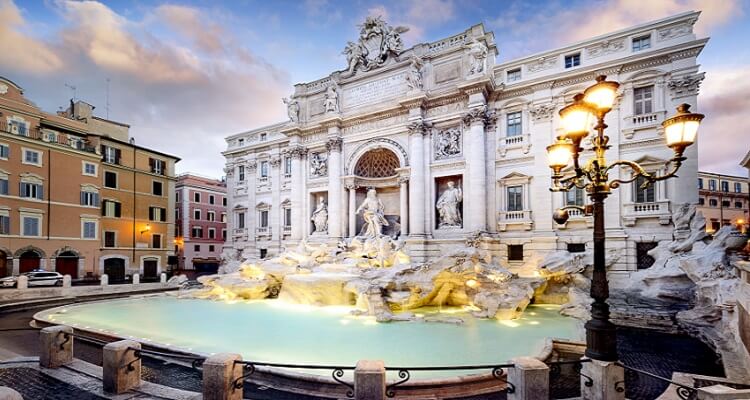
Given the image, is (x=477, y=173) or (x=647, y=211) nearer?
(x=647, y=211)

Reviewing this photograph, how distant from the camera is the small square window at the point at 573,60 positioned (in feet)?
56.9

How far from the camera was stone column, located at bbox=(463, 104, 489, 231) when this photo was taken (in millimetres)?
18219

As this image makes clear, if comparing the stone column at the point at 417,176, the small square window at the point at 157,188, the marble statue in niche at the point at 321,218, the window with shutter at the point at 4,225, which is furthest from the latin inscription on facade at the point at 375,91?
the window with shutter at the point at 4,225

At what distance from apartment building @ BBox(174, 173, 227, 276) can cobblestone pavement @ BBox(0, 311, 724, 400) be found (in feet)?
93.5

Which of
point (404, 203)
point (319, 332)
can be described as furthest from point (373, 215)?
point (319, 332)

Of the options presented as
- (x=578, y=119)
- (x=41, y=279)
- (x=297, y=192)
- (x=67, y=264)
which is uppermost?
(x=297, y=192)

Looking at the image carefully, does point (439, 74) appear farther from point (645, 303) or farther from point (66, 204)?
point (66, 204)

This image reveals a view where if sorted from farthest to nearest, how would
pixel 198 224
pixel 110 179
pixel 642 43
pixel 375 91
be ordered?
pixel 198 224
pixel 110 179
pixel 375 91
pixel 642 43

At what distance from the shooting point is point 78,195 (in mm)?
24250

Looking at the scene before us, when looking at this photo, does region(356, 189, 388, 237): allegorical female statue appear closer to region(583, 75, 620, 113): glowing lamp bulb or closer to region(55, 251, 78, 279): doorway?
region(583, 75, 620, 113): glowing lamp bulb

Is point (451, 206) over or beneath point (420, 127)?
beneath

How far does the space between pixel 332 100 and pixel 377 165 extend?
5.30 meters

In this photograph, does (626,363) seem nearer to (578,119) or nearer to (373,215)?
(578,119)

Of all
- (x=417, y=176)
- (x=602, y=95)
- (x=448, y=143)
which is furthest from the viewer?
(x=417, y=176)
